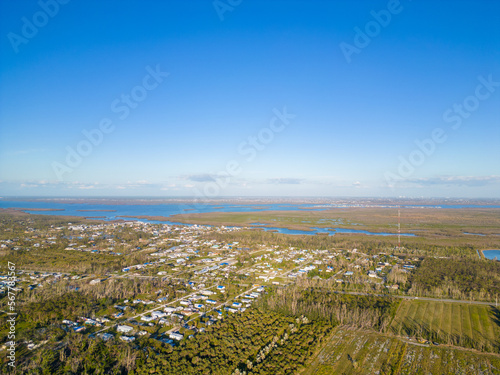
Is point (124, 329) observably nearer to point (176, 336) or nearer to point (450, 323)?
point (176, 336)

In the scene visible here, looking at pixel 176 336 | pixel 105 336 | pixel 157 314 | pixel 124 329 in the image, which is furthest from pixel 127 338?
pixel 157 314

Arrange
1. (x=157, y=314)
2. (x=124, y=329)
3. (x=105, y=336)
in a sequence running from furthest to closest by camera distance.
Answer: (x=157, y=314) < (x=124, y=329) < (x=105, y=336)

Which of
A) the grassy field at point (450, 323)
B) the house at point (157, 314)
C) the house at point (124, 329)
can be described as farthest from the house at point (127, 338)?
the grassy field at point (450, 323)

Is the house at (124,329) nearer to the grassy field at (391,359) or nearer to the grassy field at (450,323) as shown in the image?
the grassy field at (391,359)

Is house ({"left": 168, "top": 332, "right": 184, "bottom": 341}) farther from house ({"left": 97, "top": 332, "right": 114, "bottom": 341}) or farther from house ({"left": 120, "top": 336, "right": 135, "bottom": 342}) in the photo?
house ({"left": 97, "top": 332, "right": 114, "bottom": 341})

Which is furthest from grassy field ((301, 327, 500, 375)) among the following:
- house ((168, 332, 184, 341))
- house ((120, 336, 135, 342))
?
house ((120, 336, 135, 342))

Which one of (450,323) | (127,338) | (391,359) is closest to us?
(391,359)
